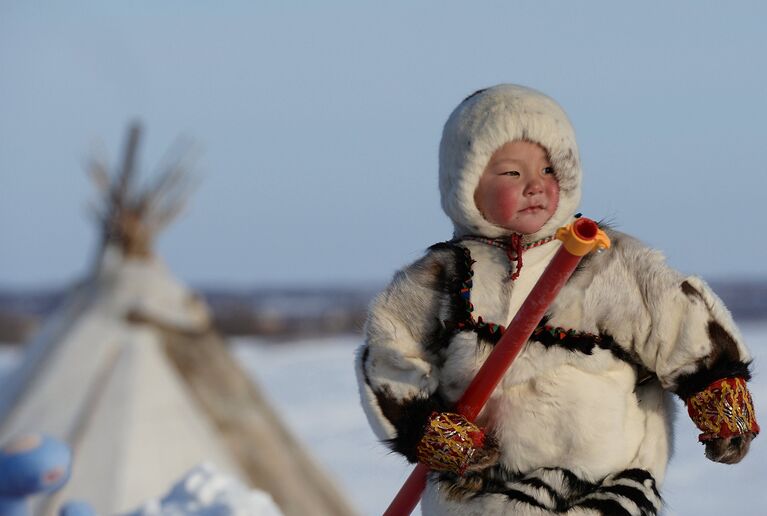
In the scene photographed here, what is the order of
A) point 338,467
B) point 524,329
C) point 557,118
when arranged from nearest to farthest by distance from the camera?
point 524,329
point 557,118
point 338,467

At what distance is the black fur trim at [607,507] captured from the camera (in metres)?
1.85

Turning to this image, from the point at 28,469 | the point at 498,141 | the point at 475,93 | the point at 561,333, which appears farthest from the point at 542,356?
the point at 28,469

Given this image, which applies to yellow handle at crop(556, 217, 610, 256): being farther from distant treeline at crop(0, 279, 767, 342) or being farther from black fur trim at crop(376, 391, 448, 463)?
distant treeline at crop(0, 279, 767, 342)

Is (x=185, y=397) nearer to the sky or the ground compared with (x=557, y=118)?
nearer to the ground

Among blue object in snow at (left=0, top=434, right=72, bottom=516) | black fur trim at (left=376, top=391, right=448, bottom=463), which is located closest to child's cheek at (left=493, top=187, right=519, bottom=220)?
black fur trim at (left=376, top=391, right=448, bottom=463)

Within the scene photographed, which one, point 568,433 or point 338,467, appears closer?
point 568,433

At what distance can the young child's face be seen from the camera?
1.90 meters

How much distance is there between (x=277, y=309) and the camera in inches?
963

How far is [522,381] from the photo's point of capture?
1890 millimetres

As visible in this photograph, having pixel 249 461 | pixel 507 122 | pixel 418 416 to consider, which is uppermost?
pixel 507 122

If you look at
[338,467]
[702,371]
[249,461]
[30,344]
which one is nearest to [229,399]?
[249,461]

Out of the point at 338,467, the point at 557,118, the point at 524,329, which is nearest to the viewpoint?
the point at 524,329

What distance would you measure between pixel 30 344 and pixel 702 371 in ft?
15.4

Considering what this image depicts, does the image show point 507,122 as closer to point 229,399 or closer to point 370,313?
point 370,313
